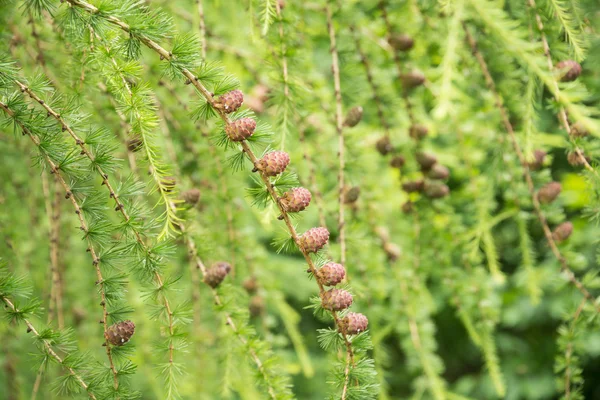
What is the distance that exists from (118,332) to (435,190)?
2.23 ft

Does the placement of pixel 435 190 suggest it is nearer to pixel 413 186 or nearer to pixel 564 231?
pixel 413 186

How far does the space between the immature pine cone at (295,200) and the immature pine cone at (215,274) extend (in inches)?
8.9

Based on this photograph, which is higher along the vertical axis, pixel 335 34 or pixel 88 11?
pixel 88 11

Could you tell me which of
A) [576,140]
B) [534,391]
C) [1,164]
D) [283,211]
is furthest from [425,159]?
[534,391]

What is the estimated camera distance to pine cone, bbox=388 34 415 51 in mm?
1001

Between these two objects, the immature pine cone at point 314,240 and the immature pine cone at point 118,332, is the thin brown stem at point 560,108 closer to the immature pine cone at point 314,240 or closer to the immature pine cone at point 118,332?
the immature pine cone at point 314,240

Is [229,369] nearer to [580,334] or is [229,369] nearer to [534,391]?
[580,334]

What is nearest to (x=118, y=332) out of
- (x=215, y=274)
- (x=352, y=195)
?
(x=215, y=274)

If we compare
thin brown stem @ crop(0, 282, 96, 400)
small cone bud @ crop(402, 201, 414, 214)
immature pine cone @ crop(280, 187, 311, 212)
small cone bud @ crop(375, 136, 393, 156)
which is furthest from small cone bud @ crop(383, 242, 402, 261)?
thin brown stem @ crop(0, 282, 96, 400)

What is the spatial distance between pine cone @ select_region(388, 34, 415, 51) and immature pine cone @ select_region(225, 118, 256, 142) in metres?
0.54

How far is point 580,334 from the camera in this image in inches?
33.6

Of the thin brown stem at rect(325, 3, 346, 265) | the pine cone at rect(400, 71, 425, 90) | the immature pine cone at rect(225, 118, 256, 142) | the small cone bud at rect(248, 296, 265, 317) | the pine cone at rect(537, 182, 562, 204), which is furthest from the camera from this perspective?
the small cone bud at rect(248, 296, 265, 317)

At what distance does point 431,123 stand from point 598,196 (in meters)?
0.66

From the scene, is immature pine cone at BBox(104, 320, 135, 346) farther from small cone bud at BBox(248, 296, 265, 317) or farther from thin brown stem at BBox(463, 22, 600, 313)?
thin brown stem at BBox(463, 22, 600, 313)
